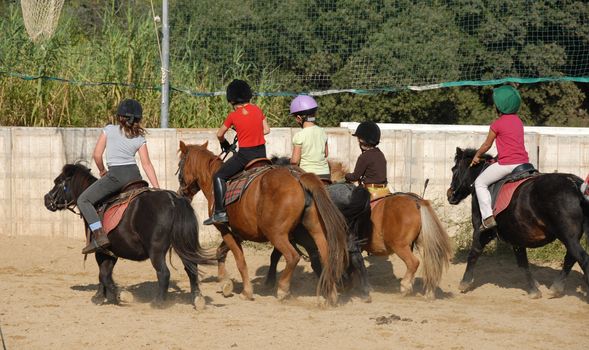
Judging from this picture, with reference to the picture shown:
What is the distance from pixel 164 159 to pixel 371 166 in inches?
181

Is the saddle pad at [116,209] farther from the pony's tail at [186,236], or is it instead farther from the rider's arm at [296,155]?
the rider's arm at [296,155]

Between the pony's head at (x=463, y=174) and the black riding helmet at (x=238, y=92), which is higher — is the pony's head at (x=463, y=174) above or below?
below

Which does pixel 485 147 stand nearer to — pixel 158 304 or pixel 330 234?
pixel 330 234

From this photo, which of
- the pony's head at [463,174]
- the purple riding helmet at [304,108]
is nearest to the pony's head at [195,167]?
the purple riding helmet at [304,108]

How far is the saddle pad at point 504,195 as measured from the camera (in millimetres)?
11062

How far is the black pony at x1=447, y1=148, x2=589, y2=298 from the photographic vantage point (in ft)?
34.4

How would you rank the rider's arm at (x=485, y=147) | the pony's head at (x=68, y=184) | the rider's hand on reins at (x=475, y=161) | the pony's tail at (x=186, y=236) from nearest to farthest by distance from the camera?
the pony's tail at (x=186, y=236), the pony's head at (x=68, y=184), the rider's arm at (x=485, y=147), the rider's hand on reins at (x=475, y=161)

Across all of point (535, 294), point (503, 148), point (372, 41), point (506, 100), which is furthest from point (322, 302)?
point (372, 41)

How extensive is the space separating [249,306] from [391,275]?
3.01m

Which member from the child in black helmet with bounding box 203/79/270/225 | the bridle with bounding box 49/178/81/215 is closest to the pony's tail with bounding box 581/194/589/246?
the child in black helmet with bounding box 203/79/270/225

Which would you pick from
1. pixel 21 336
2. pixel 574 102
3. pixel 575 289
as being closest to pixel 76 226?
pixel 21 336

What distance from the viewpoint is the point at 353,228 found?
11.0 metres

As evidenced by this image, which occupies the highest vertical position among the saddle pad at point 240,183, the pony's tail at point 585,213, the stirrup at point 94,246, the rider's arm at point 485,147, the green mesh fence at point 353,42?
the green mesh fence at point 353,42

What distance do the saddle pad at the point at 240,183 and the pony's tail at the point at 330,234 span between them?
2.11 feet
